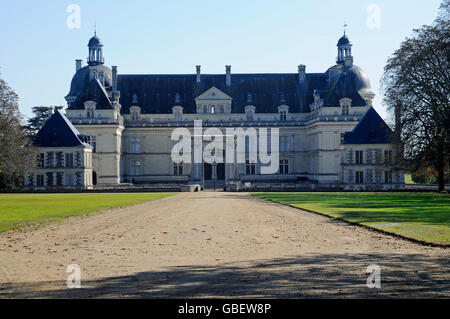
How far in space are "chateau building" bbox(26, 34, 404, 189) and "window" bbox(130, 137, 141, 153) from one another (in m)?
0.12

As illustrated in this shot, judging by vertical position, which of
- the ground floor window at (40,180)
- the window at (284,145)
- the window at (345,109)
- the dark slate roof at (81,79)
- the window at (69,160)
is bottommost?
the ground floor window at (40,180)

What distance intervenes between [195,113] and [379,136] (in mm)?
23017

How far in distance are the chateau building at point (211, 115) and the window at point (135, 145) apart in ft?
0.40

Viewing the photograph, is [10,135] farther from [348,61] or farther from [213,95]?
[348,61]

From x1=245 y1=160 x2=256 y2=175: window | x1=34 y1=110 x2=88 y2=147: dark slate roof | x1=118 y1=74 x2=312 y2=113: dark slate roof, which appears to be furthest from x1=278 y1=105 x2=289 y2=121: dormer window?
x1=34 y1=110 x2=88 y2=147: dark slate roof

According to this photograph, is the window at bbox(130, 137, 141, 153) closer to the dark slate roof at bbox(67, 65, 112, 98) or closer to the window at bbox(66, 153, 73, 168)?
the dark slate roof at bbox(67, 65, 112, 98)

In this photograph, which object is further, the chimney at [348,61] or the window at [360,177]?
the chimney at [348,61]

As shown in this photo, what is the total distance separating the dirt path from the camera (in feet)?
28.9

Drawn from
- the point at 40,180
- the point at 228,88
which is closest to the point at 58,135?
the point at 40,180

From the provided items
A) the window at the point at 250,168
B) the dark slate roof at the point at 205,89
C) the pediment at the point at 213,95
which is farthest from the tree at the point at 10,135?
the window at the point at 250,168

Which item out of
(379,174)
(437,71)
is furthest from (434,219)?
(379,174)

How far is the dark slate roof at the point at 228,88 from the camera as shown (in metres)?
Result: 68.9

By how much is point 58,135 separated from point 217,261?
48729mm

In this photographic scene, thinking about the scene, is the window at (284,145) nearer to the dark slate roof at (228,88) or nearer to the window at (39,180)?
the dark slate roof at (228,88)
